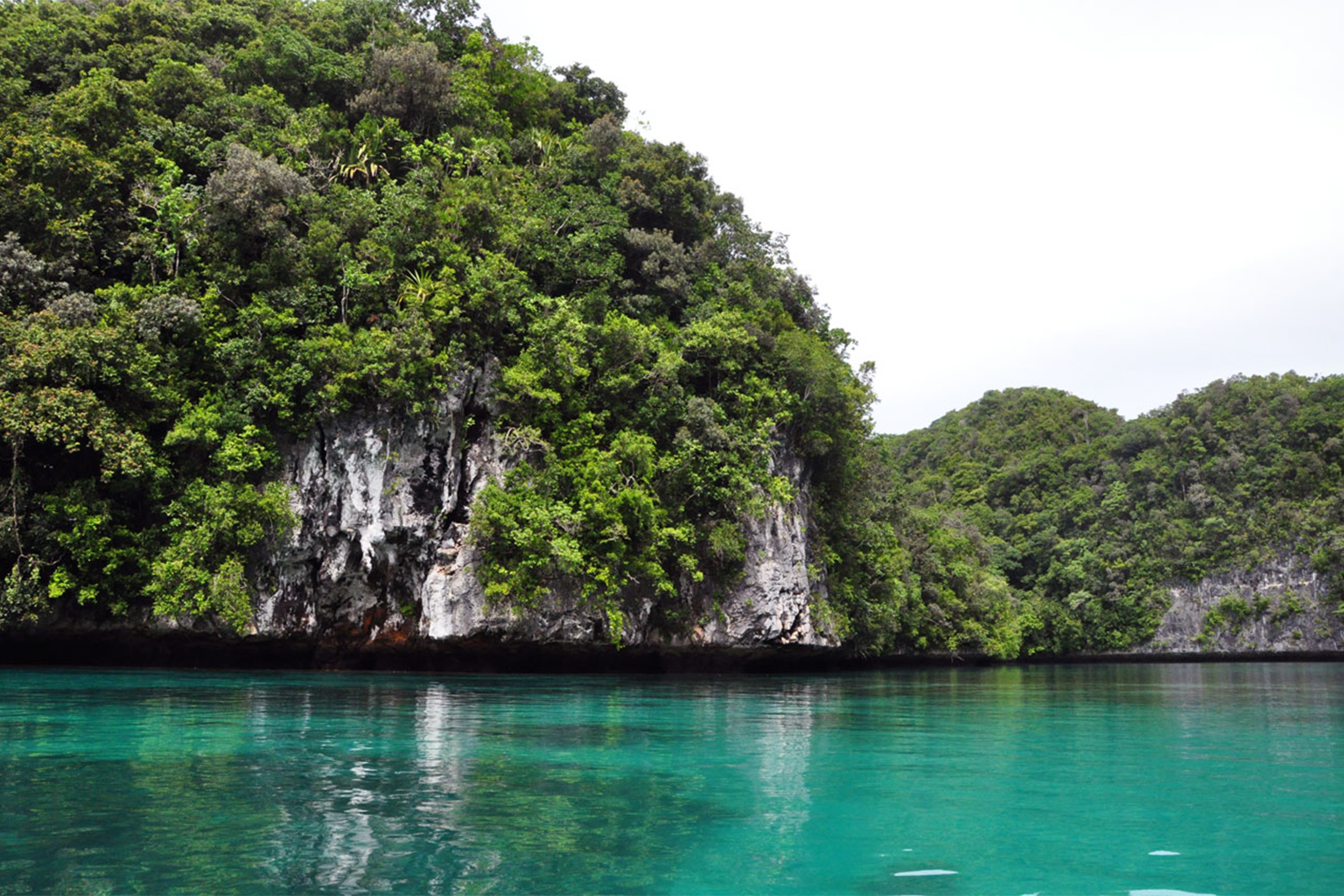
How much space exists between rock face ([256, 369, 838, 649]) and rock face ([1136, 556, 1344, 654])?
46.9 metres

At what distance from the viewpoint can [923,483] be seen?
62.8m

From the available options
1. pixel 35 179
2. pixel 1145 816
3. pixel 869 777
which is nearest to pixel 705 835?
pixel 869 777

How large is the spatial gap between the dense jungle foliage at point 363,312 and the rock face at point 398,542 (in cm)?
58

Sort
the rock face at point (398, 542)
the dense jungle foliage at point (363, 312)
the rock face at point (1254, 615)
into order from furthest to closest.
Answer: the rock face at point (1254, 615)
the rock face at point (398, 542)
the dense jungle foliage at point (363, 312)

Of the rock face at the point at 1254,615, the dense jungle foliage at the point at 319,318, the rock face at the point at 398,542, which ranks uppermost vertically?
the dense jungle foliage at the point at 319,318

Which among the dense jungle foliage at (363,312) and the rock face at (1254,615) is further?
the rock face at (1254,615)

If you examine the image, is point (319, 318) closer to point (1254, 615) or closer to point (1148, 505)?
point (1148, 505)

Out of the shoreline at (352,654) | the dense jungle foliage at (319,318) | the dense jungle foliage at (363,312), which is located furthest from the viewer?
the shoreline at (352,654)

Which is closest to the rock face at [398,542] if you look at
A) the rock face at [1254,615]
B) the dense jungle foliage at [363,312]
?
the dense jungle foliage at [363,312]

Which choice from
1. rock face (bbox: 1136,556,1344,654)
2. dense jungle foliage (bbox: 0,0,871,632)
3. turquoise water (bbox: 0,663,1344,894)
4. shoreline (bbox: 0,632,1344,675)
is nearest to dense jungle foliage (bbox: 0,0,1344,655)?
dense jungle foliage (bbox: 0,0,871,632)

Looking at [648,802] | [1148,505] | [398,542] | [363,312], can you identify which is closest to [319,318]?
[363,312]

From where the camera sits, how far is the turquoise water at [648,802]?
4023 mm

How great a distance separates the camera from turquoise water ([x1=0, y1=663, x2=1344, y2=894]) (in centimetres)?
402

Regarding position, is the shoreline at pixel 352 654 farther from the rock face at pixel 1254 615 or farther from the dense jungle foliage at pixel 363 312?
the rock face at pixel 1254 615
